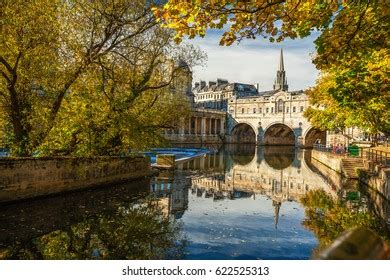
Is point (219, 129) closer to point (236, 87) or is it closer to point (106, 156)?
point (236, 87)

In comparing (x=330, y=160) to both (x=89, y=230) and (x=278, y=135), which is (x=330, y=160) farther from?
(x=278, y=135)

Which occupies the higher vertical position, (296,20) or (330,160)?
(296,20)

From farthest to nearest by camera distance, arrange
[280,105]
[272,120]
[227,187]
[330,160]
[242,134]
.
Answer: [242,134] < [272,120] < [280,105] < [330,160] < [227,187]

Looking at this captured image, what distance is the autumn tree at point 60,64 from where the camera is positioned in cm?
1614

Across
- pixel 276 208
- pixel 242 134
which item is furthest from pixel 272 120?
pixel 276 208

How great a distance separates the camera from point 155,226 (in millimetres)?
13453

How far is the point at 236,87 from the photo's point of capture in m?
131

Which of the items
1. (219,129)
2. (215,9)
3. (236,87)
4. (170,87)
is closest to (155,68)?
(170,87)

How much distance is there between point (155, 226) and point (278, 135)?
324ft

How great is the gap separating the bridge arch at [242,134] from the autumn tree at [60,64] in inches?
3539

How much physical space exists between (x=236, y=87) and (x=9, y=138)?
115766 millimetres

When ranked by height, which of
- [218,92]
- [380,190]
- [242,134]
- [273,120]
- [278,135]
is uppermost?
[218,92]

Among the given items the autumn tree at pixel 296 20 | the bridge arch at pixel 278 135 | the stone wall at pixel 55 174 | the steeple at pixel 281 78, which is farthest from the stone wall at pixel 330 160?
the steeple at pixel 281 78

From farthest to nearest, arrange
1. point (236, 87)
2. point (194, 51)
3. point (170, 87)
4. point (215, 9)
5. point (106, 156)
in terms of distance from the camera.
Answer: point (236, 87) < point (170, 87) < point (194, 51) < point (106, 156) < point (215, 9)
